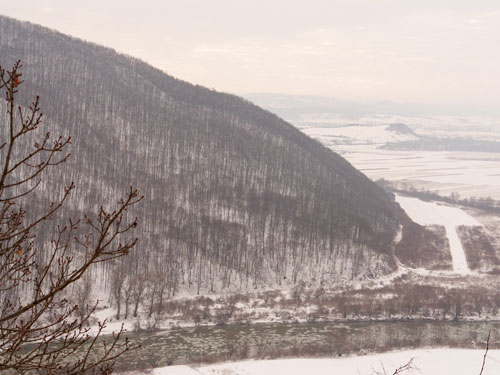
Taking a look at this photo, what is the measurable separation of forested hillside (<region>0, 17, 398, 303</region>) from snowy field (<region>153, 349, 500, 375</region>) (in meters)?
18.6

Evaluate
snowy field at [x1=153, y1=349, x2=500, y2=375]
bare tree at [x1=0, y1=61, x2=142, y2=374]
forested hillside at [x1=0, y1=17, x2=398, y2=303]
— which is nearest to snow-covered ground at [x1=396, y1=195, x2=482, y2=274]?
forested hillside at [x1=0, y1=17, x2=398, y2=303]

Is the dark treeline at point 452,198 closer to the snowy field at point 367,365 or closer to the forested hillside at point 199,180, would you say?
the forested hillside at point 199,180

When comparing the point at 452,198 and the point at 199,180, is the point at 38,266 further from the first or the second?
the point at 452,198

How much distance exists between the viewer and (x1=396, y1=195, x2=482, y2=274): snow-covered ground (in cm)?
8156

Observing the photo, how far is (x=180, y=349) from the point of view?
1657 inches

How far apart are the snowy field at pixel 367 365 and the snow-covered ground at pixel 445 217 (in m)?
38.4

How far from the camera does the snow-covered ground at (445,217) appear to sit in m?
81.6

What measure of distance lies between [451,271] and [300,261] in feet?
87.3

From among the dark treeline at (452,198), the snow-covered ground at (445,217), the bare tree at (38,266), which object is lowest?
the snow-covered ground at (445,217)

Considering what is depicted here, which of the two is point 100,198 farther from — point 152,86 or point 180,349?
point 152,86

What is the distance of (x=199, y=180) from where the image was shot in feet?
292

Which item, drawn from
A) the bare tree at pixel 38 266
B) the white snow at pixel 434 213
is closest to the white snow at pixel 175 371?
the bare tree at pixel 38 266

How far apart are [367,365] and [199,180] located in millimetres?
57887

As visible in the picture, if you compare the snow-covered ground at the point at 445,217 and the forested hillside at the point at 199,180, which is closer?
the forested hillside at the point at 199,180
